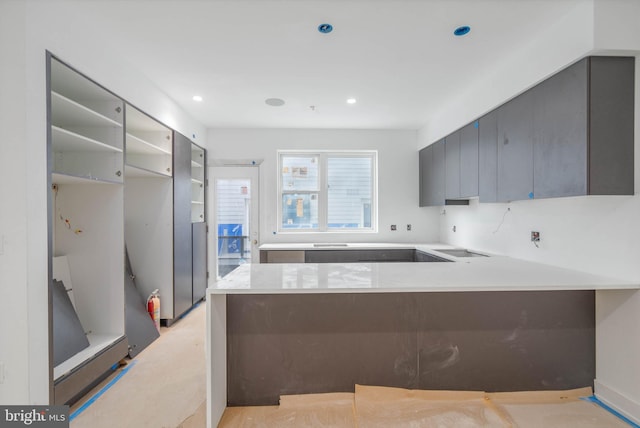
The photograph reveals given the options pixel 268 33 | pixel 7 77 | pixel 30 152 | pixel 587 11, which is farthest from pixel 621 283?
pixel 7 77

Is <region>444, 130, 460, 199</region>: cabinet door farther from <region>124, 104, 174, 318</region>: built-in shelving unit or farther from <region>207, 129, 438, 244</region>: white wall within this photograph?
<region>124, 104, 174, 318</region>: built-in shelving unit

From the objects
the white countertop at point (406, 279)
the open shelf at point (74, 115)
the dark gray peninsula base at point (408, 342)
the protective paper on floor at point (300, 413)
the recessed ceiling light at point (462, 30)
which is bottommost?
the protective paper on floor at point (300, 413)

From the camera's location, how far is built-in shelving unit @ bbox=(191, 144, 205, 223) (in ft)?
13.5

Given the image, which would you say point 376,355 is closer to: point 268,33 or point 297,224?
point 268,33

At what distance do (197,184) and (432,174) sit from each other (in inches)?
133

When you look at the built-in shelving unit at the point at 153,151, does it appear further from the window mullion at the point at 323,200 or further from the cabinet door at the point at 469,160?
the cabinet door at the point at 469,160

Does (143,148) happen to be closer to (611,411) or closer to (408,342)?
(408,342)

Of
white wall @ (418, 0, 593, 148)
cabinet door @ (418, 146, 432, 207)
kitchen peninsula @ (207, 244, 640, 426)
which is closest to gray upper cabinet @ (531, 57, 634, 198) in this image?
white wall @ (418, 0, 593, 148)

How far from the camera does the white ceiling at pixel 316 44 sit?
183 centimetres

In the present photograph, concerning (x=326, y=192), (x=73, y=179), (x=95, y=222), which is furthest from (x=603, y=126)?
(x=95, y=222)

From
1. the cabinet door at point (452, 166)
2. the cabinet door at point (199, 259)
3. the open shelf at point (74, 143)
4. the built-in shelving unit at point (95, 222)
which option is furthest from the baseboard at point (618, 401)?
the cabinet door at point (199, 259)

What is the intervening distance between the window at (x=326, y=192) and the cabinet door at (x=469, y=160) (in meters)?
1.56

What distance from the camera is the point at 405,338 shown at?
74.8 inches

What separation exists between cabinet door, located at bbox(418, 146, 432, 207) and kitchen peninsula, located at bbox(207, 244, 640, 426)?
2.39m
